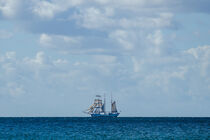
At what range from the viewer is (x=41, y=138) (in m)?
84.9

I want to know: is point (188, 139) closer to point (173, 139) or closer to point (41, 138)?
point (173, 139)

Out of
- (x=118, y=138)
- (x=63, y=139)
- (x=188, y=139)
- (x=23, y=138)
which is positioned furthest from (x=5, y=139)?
(x=188, y=139)

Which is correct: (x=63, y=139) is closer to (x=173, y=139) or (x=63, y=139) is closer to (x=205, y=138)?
(x=173, y=139)

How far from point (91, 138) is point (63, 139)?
543 cm

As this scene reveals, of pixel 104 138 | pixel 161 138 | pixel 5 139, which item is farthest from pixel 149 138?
pixel 5 139

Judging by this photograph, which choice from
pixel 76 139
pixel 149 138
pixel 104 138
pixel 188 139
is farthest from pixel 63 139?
pixel 188 139

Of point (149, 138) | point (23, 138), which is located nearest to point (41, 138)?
point (23, 138)

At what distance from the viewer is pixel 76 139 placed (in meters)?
82.2

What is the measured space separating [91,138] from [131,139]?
7.94 m

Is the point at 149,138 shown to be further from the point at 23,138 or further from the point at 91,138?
the point at 23,138

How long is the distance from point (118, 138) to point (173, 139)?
10446mm

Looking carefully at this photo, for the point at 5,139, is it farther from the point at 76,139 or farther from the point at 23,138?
the point at 76,139

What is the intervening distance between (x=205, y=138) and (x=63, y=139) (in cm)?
2703

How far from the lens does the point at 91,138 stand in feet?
275
